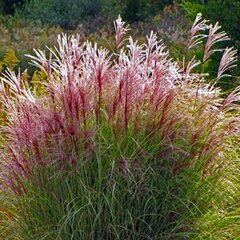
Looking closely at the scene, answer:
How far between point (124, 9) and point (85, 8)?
3.37 ft

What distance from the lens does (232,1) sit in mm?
→ 7668

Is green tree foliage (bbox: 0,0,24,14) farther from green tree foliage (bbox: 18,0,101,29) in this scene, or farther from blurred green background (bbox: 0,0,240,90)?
green tree foliage (bbox: 18,0,101,29)

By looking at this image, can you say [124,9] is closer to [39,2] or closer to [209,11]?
[39,2]

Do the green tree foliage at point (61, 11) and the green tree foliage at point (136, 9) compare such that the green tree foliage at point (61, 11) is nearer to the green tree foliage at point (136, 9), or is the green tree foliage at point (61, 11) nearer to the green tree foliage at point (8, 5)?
the green tree foliage at point (136, 9)

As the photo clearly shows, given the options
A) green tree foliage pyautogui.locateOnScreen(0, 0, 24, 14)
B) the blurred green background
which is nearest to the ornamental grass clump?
the blurred green background

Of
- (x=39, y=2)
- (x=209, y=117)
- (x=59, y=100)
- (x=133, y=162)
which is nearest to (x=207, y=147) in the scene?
(x=209, y=117)

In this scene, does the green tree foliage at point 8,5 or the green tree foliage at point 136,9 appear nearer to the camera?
the green tree foliage at point 136,9

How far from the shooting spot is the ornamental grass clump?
415 cm

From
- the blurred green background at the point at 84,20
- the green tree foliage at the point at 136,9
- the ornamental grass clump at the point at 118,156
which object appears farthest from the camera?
the green tree foliage at the point at 136,9

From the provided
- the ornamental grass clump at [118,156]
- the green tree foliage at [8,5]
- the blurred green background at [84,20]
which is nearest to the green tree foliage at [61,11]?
the blurred green background at [84,20]

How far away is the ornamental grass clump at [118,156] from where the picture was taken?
163 inches

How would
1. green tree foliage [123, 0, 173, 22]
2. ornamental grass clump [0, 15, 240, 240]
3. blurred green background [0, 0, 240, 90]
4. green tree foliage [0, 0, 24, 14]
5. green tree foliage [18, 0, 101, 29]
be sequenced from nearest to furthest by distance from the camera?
ornamental grass clump [0, 15, 240, 240], blurred green background [0, 0, 240, 90], green tree foliage [18, 0, 101, 29], green tree foliage [123, 0, 173, 22], green tree foliage [0, 0, 24, 14]

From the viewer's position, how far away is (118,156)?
4160 millimetres

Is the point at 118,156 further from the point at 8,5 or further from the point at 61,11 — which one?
the point at 8,5
